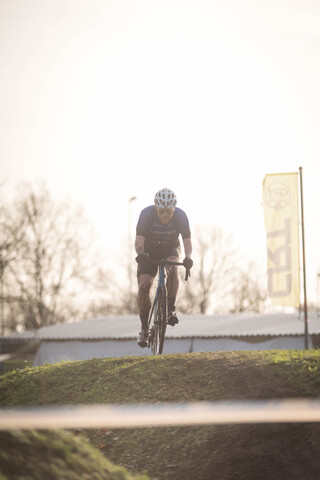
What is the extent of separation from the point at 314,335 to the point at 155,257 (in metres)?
14.5

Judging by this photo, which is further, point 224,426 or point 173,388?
point 173,388

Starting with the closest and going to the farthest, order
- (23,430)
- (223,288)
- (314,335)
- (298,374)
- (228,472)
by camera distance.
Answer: (23,430) → (228,472) → (298,374) → (314,335) → (223,288)

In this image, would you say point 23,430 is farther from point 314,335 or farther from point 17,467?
point 314,335

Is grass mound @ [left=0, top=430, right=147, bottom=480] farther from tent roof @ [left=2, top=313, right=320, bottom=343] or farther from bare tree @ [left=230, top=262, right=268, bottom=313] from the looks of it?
bare tree @ [left=230, top=262, right=268, bottom=313]

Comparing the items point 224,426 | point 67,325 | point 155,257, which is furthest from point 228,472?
point 67,325

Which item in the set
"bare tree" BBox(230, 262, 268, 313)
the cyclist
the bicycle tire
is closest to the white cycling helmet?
the cyclist

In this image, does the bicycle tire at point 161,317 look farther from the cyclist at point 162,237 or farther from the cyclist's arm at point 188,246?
the cyclist's arm at point 188,246

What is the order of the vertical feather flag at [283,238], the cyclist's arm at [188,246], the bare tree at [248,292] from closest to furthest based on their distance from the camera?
the cyclist's arm at [188,246], the vertical feather flag at [283,238], the bare tree at [248,292]

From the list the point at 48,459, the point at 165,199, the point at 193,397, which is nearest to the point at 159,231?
the point at 165,199

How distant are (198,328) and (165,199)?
677 inches

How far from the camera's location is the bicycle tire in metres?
11.4

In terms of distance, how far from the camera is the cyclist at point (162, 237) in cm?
1143

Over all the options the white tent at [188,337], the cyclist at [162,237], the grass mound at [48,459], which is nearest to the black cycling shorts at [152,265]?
the cyclist at [162,237]

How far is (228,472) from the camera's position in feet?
22.8
